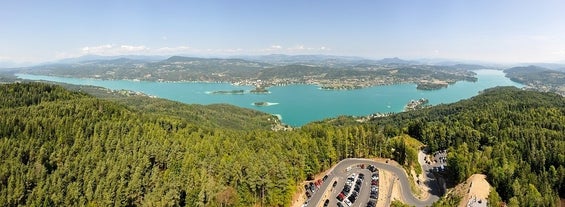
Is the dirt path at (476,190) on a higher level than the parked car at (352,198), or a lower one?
lower

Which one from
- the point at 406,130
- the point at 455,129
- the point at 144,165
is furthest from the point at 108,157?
the point at 455,129

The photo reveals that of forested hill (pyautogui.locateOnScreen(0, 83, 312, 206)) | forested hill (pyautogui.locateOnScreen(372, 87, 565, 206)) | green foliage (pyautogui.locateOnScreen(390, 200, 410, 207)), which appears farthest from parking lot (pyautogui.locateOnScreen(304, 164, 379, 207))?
forested hill (pyautogui.locateOnScreen(372, 87, 565, 206))

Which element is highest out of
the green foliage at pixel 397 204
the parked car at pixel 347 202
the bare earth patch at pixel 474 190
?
the green foliage at pixel 397 204

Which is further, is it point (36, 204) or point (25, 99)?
point (25, 99)

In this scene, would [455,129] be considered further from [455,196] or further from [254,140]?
[254,140]

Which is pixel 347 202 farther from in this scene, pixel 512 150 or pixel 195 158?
pixel 512 150

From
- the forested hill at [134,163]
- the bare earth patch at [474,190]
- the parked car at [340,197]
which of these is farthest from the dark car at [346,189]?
the bare earth patch at [474,190]

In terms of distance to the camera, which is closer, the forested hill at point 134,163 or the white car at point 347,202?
the white car at point 347,202

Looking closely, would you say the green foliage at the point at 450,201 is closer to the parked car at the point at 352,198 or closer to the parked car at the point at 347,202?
the parked car at the point at 352,198

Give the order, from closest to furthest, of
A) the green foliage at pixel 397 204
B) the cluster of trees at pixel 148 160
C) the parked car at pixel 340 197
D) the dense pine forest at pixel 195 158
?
1. the green foliage at pixel 397 204
2. the parked car at pixel 340 197
3. the cluster of trees at pixel 148 160
4. the dense pine forest at pixel 195 158
